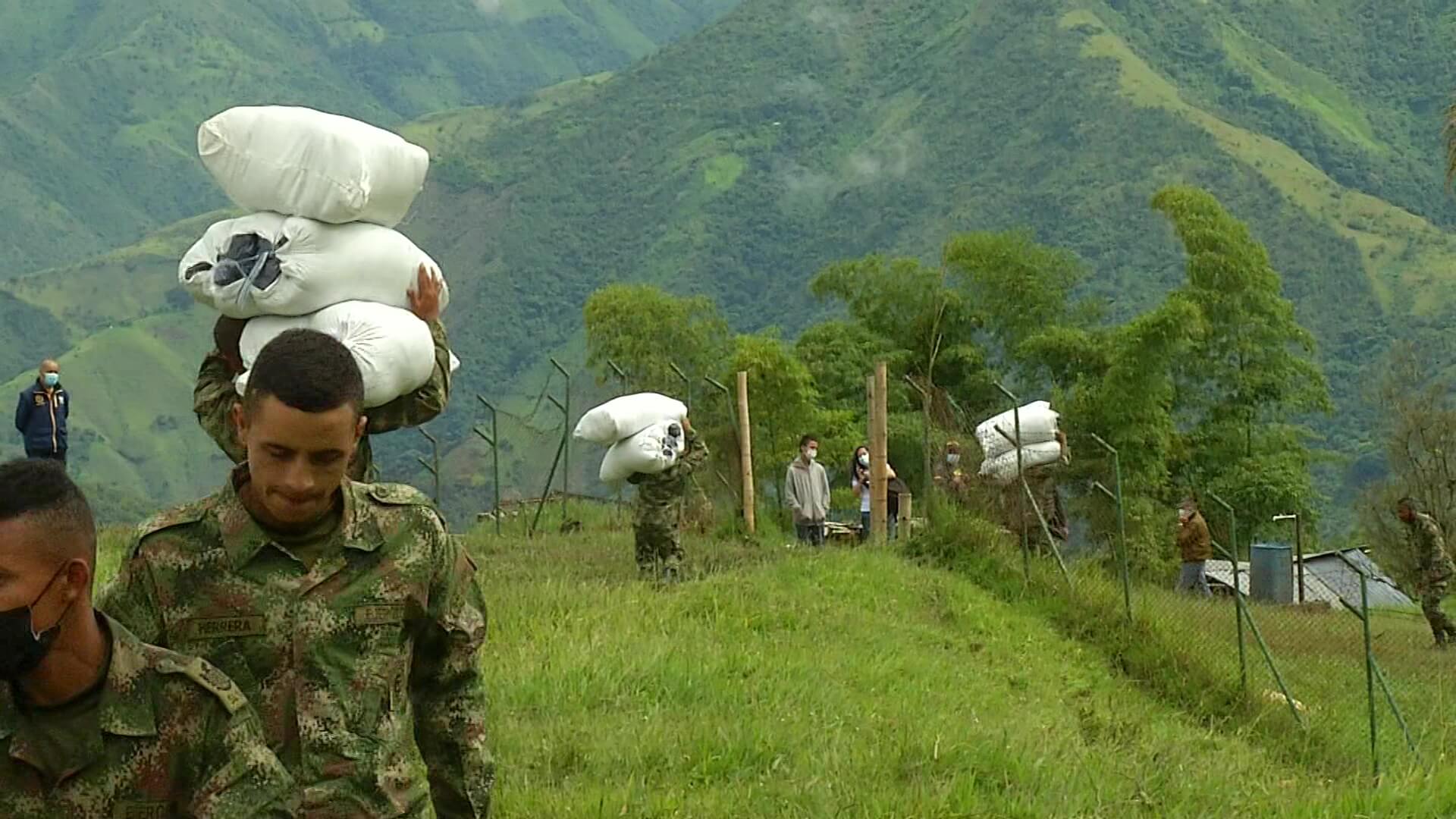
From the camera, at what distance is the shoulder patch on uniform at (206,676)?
105 inches

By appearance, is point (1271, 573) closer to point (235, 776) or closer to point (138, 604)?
point (138, 604)

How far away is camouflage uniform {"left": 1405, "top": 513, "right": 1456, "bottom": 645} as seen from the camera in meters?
14.7

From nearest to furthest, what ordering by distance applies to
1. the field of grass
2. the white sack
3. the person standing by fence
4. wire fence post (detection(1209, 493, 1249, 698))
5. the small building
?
the field of grass
wire fence post (detection(1209, 493, 1249, 698))
the white sack
the person standing by fence
the small building

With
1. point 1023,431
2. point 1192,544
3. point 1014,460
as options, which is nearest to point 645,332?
point 1192,544

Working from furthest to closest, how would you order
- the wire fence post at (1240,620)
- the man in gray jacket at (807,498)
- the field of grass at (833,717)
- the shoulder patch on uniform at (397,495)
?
the man in gray jacket at (807,498) < the wire fence post at (1240,620) < the field of grass at (833,717) < the shoulder patch on uniform at (397,495)

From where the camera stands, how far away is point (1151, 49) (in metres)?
112

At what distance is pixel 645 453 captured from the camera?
1198 centimetres

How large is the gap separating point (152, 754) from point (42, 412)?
1055 cm

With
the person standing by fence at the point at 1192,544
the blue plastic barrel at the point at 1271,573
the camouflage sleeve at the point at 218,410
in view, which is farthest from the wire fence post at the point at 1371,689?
the blue plastic barrel at the point at 1271,573

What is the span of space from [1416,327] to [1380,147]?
42281mm

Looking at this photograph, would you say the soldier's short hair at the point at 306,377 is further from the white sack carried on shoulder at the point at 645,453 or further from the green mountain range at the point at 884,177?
the green mountain range at the point at 884,177

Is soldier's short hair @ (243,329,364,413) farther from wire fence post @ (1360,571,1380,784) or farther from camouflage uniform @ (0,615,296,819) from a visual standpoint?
wire fence post @ (1360,571,1380,784)

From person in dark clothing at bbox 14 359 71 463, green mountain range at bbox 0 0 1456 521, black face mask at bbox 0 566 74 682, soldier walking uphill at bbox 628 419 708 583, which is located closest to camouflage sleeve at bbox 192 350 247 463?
black face mask at bbox 0 566 74 682

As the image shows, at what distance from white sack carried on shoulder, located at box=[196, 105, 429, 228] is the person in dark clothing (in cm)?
755
